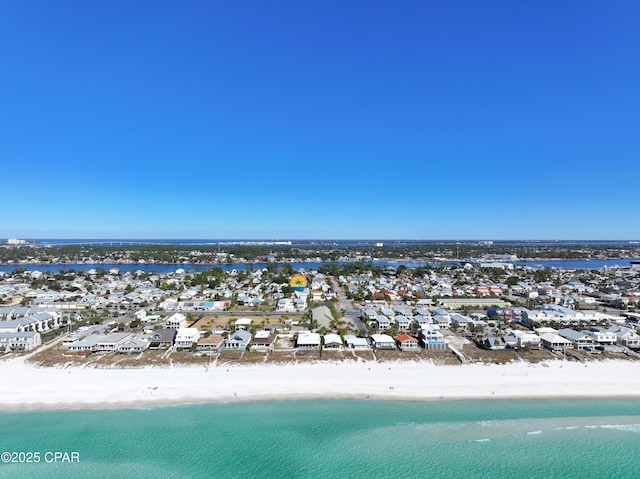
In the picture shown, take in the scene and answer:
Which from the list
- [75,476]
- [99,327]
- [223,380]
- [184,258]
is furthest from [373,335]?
[184,258]

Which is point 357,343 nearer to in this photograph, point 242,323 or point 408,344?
point 408,344

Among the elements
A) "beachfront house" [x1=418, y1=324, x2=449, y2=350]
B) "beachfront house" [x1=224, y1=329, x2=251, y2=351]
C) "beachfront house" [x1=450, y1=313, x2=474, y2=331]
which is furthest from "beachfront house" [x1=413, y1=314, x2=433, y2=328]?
"beachfront house" [x1=224, y1=329, x2=251, y2=351]

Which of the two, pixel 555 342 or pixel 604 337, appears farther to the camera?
pixel 604 337

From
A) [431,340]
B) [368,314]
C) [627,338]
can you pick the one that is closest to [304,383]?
[431,340]

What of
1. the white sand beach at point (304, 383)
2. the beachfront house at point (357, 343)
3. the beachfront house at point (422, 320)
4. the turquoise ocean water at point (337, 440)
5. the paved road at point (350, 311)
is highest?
the beachfront house at point (422, 320)

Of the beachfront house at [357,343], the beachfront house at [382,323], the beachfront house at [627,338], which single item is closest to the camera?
the beachfront house at [357,343]

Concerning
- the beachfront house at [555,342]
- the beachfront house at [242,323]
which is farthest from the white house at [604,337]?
the beachfront house at [242,323]

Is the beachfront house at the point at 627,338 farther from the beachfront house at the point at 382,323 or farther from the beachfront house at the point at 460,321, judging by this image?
the beachfront house at the point at 382,323
